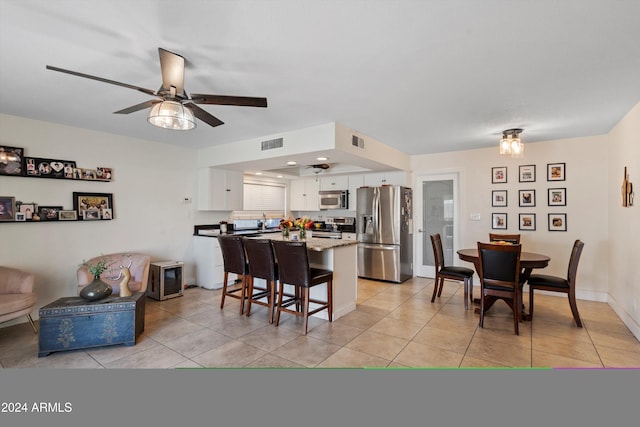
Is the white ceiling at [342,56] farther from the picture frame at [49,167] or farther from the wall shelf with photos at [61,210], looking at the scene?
the wall shelf with photos at [61,210]

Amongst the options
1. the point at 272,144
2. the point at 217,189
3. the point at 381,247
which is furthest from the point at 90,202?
the point at 381,247

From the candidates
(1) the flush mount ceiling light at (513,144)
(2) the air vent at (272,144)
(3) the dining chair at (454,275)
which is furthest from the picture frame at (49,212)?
(1) the flush mount ceiling light at (513,144)

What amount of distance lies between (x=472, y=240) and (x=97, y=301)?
5.34 meters

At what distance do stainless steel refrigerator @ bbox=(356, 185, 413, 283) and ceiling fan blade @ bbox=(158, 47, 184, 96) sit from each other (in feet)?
13.0

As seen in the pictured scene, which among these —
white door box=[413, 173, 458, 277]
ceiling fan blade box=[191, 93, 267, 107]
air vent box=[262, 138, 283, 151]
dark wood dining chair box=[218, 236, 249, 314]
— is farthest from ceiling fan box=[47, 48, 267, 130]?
white door box=[413, 173, 458, 277]

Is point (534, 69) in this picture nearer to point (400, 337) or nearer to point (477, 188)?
point (400, 337)

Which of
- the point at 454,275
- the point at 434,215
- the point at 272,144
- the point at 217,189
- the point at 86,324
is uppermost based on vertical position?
the point at 272,144

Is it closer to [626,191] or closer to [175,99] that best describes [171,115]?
[175,99]

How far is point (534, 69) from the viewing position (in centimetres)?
235

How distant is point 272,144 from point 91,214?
8.42ft

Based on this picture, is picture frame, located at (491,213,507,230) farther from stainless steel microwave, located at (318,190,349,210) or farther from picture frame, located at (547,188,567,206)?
stainless steel microwave, located at (318,190,349,210)

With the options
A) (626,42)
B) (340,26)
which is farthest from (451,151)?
(340,26)

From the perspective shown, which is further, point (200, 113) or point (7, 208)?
point (7, 208)

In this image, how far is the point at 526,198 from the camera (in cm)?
480
